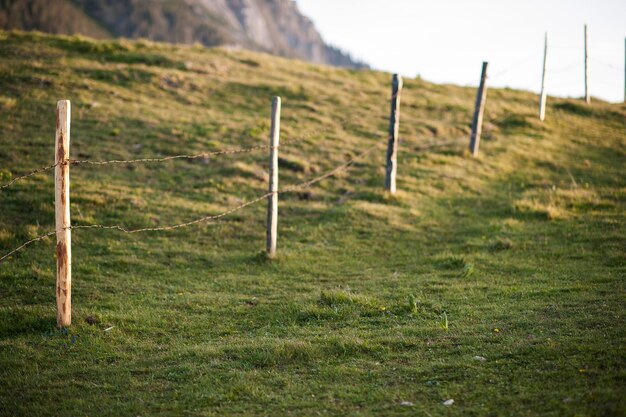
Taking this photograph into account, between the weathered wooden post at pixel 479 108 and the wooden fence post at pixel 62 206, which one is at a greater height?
the weathered wooden post at pixel 479 108

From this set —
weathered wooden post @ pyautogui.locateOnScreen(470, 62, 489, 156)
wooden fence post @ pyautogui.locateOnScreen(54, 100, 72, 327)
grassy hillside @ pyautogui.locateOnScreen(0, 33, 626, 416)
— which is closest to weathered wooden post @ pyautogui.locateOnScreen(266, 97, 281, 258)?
grassy hillside @ pyautogui.locateOnScreen(0, 33, 626, 416)

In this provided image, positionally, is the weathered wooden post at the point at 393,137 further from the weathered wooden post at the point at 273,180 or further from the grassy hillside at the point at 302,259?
the weathered wooden post at the point at 273,180

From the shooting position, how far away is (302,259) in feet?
36.5

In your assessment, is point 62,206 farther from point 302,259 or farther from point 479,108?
point 479,108

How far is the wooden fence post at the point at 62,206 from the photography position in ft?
23.5

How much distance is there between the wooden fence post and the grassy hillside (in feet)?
1.90

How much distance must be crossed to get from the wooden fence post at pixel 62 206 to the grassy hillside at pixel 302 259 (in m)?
0.58

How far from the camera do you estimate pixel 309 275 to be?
10.3 m

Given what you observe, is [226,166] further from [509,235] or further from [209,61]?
[209,61]

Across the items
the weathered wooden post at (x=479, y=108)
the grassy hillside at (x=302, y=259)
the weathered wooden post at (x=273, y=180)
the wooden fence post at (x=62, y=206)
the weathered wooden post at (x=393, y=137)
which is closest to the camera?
the grassy hillside at (x=302, y=259)

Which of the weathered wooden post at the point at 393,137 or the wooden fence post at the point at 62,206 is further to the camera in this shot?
the weathered wooden post at the point at 393,137

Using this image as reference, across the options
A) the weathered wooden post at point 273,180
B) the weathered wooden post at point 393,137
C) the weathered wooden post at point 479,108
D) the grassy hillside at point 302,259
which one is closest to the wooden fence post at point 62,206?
the grassy hillside at point 302,259

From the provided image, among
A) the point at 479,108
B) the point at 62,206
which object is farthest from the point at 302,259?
the point at 479,108

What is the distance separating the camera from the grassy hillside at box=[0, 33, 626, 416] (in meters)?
5.72
